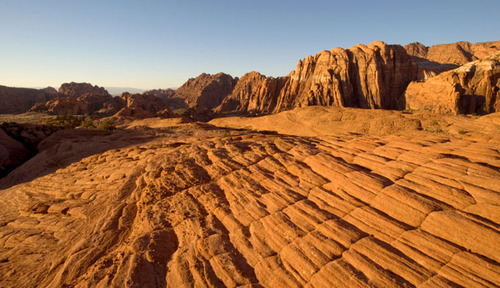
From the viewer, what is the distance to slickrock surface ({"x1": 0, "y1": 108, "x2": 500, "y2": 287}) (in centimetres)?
543

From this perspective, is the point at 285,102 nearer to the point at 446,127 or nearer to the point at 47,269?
the point at 446,127

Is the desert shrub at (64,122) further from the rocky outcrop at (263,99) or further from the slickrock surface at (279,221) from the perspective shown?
the rocky outcrop at (263,99)

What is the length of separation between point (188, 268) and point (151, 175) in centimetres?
625

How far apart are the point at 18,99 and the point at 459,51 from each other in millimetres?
202813

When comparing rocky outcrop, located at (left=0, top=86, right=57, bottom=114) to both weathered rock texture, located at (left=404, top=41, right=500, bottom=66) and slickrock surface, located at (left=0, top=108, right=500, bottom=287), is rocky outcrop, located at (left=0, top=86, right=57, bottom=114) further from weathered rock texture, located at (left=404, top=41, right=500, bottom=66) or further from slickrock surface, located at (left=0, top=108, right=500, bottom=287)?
weathered rock texture, located at (left=404, top=41, right=500, bottom=66)

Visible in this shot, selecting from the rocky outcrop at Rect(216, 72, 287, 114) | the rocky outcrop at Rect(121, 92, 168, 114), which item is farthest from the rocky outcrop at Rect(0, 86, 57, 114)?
the rocky outcrop at Rect(216, 72, 287, 114)

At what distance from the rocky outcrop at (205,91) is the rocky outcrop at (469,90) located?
103 metres

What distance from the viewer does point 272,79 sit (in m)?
92.1

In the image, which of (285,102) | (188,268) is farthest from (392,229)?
(285,102)

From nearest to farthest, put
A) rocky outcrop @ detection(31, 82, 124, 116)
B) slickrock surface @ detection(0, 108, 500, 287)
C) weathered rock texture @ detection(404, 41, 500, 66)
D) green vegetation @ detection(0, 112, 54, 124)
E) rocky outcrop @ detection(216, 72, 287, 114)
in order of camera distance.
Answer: slickrock surface @ detection(0, 108, 500, 287), green vegetation @ detection(0, 112, 54, 124), rocky outcrop @ detection(31, 82, 124, 116), rocky outcrop @ detection(216, 72, 287, 114), weathered rock texture @ detection(404, 41, 500, 66)

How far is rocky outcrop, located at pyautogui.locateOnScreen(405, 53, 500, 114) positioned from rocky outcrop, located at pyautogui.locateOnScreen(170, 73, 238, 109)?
4056 inches

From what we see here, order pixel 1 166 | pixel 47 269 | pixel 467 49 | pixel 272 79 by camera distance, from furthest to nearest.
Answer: pixel 467 49
pixel 272 79
pixel 1 166
pixel 47 269

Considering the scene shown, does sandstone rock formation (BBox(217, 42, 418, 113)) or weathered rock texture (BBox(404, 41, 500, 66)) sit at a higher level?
weathered rock texture (BBox(404, 41, 500, 66))

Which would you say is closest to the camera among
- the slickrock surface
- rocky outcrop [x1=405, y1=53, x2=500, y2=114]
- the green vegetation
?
the slickrock surface
